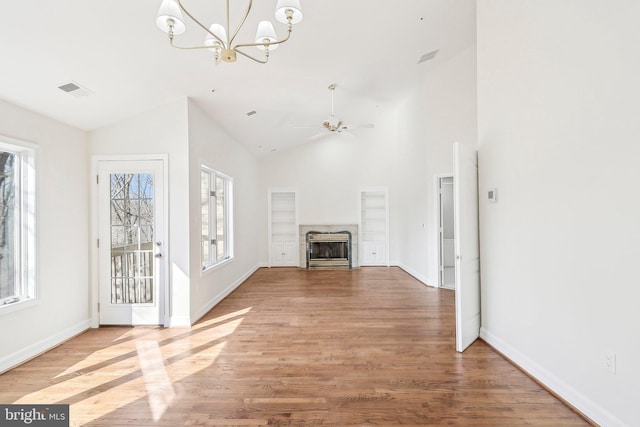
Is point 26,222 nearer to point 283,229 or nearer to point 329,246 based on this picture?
point 283,229

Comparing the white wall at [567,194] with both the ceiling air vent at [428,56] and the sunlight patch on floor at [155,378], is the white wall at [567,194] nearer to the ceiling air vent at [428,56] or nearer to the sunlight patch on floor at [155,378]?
the ceiling air vent at [428,56]

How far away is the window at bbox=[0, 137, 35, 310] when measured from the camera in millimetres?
2793

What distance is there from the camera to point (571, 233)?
2.08 meters

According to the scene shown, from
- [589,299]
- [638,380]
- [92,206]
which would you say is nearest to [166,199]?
[92,206]

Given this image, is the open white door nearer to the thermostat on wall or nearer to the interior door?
the thermostat on wall

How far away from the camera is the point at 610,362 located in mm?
1809

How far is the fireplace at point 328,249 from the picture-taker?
25.8ft

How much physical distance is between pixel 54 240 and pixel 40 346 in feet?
3.52

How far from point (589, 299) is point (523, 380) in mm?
930

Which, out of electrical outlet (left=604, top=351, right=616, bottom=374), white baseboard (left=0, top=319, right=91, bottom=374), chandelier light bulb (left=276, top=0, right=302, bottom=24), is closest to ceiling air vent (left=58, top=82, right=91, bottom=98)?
chandelier light bulb (left=276, top=0, right=302, bottom=24)

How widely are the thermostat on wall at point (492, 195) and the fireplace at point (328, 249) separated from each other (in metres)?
5.03

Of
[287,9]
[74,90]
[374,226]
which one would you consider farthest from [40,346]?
[374,226]

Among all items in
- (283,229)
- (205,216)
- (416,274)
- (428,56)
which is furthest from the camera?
(283,229)

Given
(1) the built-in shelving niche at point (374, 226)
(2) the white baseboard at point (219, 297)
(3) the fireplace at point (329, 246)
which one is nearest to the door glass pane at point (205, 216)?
(2) the white baseboard at point (219, 297)
